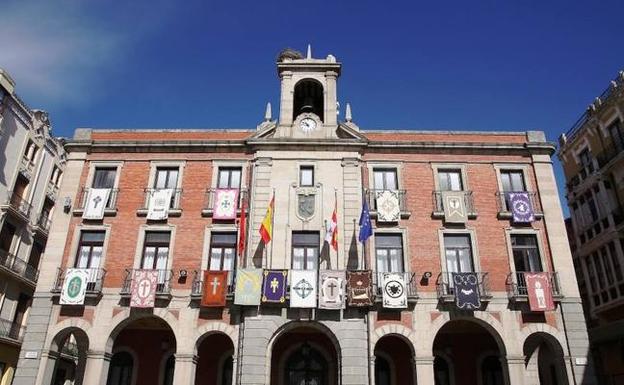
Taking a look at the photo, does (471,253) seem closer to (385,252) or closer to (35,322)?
(385,252)

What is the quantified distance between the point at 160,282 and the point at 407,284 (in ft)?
35.5

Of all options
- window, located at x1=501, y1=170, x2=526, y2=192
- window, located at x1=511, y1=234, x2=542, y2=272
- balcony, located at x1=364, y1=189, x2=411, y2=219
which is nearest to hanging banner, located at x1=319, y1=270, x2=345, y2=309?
balcony, located at x1=364, y1=189, x2=411, y2=219

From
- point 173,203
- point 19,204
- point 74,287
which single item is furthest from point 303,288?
point 19,204

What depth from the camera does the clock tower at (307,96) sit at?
2430 cm

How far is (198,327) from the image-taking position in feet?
66.9

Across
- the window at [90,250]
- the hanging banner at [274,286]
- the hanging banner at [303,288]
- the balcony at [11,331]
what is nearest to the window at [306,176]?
the hanging banner at [303,288]

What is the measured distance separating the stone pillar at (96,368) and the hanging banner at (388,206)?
13.3m

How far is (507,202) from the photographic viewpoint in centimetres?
2292

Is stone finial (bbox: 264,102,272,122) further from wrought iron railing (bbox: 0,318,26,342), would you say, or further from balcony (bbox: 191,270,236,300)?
wrought iron railing (bbox: 0,318,26,342)

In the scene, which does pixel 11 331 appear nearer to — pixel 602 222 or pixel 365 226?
pixel 365 226

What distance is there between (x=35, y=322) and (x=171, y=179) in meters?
8.57

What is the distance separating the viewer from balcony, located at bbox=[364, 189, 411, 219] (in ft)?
74.0

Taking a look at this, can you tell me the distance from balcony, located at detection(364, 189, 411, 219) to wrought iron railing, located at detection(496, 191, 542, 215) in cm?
444

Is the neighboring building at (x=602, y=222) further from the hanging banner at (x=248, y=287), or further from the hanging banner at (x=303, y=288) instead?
the hanging banner at (x=248, y=287)
